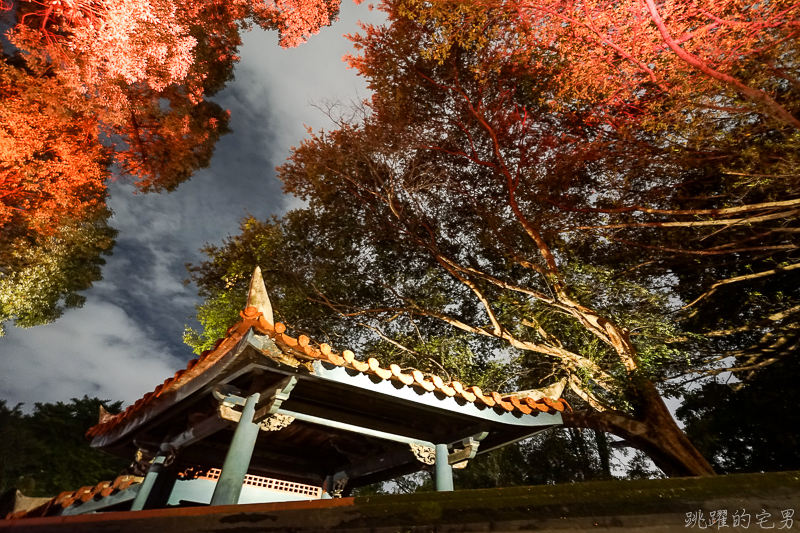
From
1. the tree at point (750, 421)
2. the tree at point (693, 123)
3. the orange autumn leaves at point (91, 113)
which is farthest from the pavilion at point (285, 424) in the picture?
the orange autumn leaves at point (91, 113)

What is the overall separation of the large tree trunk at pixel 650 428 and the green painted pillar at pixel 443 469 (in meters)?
3.42

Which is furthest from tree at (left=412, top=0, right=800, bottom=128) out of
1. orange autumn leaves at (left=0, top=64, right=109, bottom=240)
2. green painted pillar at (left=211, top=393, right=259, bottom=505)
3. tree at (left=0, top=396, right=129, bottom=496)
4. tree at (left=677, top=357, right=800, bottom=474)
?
tree at (left=0, top=396, right=129, bottom=496)

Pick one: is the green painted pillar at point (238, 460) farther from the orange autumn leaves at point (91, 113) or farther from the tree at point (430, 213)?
the orange autumn leaves at point (91, 113)

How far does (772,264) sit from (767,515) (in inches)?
466

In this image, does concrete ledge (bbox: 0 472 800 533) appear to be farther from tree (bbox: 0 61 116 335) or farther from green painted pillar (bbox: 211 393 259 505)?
tree (bbox: 0 61 116 335)

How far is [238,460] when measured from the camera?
3.98 metres

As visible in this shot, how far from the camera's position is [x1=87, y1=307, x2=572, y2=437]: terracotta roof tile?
3869mm

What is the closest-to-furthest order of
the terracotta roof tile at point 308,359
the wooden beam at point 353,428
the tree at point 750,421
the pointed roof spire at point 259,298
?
the terracotta roof tile at point 308,359
the pointed roof spire at point 259,298
the wooden beam at point 353,428
the tree at point 750,421

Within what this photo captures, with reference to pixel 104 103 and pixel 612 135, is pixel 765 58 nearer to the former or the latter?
pixel 612 135

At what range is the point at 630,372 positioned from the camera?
23.3 ft

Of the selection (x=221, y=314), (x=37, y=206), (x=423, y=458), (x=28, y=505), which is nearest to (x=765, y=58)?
(x=423, y=458)

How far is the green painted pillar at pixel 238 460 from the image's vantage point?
12.2 ft

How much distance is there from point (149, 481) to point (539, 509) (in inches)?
258

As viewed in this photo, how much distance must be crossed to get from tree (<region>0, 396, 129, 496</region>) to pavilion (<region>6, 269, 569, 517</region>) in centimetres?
1674
